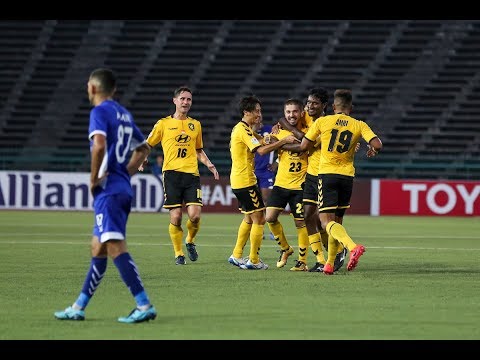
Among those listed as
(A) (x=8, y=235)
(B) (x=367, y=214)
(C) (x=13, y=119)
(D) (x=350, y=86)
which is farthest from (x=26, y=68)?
(A) (x=8, y=235)

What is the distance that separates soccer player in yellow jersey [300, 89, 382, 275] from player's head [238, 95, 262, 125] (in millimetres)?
1059

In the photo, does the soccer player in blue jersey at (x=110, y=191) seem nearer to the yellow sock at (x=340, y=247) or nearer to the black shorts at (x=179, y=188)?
the yellow sock at (x=340, y=247)

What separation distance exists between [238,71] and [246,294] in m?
29.5

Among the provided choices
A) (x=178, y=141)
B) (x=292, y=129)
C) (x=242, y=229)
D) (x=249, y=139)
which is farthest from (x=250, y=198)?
(x=178, y=141)

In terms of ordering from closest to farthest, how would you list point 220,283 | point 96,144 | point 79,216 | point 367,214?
1. point 96,144
2. point 220,283
3. point 79,216
4. point 367,214

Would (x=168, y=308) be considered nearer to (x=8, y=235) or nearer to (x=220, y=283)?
(x=220, y=283)

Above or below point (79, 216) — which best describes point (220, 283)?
below

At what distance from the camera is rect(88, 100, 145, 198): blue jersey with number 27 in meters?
8.98

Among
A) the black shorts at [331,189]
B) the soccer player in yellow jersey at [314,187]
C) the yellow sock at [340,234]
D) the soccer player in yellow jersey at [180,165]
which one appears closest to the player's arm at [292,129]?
the soccer player in yellow jersey at [314,187]

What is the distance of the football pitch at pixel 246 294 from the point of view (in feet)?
28.6

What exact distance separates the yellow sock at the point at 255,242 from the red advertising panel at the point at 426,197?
1747 centimetres

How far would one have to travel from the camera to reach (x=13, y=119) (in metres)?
39.2

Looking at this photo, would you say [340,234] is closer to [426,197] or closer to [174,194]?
[174,194]

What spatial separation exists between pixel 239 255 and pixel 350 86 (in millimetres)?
25049
